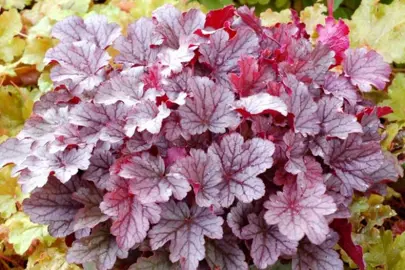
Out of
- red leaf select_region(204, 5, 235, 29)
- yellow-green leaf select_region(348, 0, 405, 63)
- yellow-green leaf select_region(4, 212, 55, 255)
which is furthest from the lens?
yellow-green leaf select_region(348, 0, 405, 63)

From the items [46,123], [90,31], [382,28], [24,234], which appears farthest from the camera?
[382,28]

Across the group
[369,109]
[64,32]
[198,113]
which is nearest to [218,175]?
[198,113]

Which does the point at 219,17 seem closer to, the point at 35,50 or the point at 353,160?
the point at 353,160

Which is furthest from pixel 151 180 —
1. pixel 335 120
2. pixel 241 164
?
pixel 335 120

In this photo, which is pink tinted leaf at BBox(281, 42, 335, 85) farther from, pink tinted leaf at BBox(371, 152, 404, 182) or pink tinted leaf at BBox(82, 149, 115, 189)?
pink tinted leaf at BBox(82, 149, 115, 189)

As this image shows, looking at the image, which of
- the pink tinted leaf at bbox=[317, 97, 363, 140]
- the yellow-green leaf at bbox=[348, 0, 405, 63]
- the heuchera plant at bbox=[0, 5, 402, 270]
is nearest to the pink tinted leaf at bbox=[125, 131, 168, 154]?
the heuchera plant at bbox=[0, 5, 402, 270]
